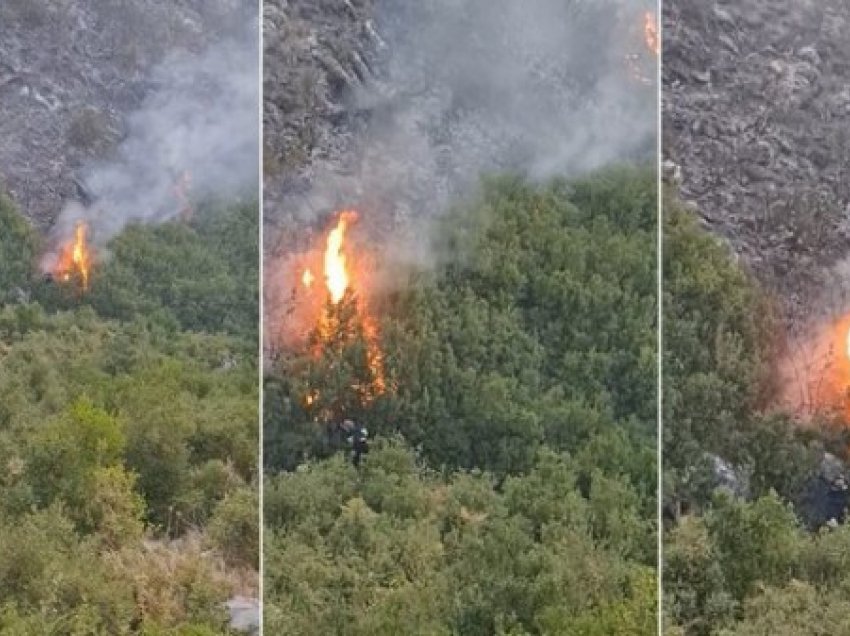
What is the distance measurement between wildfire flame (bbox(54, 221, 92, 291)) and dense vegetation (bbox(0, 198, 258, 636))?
28 millimetres

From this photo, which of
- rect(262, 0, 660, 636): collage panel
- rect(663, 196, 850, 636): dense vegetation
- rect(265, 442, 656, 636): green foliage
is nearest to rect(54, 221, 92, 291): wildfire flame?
rect(262, 0, 660, 636): collage panel

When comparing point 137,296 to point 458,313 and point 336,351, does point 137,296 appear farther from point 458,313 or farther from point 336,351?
point 458,313

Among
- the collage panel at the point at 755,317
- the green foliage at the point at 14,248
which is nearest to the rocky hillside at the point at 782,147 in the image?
the collage panel at the point at 755,317

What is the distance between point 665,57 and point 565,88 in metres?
0.29

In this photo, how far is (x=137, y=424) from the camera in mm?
4777

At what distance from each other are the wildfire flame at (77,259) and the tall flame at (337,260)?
2.30 ft

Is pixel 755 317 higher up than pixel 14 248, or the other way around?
pixel 755 317

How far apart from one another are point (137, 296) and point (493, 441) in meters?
1.11

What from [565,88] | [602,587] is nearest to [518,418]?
[602,587]

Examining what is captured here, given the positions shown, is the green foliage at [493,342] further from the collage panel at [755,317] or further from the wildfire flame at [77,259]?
the wildfire flame at [77,259]

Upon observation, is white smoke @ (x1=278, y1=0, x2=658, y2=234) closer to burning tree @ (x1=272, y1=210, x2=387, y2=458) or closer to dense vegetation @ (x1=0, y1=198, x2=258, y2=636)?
burning tree @ (x1=272, y1=210, x2=387, y2=458)

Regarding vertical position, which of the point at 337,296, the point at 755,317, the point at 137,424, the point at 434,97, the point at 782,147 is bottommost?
the point at 137,424

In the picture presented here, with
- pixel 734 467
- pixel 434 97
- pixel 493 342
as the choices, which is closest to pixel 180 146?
pixel 434 97

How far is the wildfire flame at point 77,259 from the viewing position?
4.82 metres
